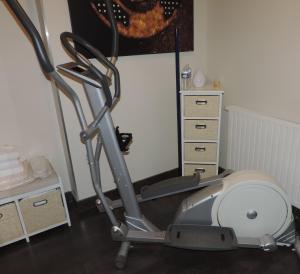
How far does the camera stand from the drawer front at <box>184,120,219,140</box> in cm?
232

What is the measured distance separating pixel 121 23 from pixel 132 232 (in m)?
1.56

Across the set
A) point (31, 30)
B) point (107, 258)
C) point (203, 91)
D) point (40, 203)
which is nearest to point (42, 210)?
point (40, 203)

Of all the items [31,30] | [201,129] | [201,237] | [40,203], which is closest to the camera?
[31,30]

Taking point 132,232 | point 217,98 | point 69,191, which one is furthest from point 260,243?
point 69,191

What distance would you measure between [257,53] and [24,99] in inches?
73.4

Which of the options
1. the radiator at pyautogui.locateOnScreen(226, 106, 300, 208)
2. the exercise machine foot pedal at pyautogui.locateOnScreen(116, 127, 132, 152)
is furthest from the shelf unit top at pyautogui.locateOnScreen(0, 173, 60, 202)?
the radiator at pyautogui.locateOnScreen(226, 106, 300, 208)

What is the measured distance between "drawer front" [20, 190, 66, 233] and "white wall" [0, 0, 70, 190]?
1.41ft

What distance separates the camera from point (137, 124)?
242 centimetres

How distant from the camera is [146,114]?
2447 millimetres

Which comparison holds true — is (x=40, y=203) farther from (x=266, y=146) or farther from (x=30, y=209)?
(x=266, y=146)

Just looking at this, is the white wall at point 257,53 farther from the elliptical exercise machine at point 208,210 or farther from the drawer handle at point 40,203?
the drawer handle at point 40,203

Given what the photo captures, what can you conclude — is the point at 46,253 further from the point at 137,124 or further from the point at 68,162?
the point at 137,124

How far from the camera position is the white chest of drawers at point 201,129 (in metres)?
2.26

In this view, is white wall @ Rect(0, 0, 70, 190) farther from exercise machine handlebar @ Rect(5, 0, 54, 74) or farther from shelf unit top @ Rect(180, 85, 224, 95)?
shelf unit top @ Rect(180, 85, 224, 95)
